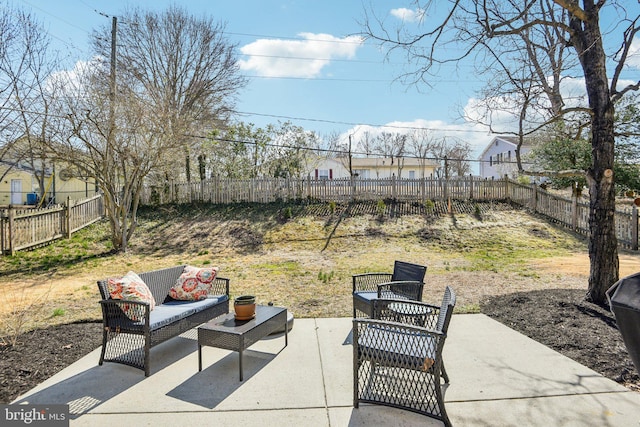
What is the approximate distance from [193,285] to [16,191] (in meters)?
26.2

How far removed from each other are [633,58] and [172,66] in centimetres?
1746

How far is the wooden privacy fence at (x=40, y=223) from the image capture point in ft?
29.4

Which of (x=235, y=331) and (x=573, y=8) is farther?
(x=573, y=8)

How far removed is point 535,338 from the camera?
3.70 meters

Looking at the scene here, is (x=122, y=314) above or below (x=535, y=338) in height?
above

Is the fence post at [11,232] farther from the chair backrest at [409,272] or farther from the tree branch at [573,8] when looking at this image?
the tree branch at [573,8]

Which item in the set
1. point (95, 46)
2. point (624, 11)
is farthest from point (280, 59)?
point (624, 11)

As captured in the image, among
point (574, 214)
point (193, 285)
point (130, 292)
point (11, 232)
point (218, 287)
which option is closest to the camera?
point (130, 292)

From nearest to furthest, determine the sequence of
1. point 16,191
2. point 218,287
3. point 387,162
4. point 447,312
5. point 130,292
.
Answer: point 447,312, point 130,292, point 218,287, point 16,191, point 387,162

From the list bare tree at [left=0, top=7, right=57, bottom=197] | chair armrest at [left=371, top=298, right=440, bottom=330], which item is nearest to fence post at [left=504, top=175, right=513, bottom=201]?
chair armrest at [left=371, top=298, right=440, bottom=330]

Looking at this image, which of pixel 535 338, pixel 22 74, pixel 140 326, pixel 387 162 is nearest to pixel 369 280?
pixel 535 338

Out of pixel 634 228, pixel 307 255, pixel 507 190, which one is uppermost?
pixel 507 190

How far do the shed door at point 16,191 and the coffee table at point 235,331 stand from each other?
2705cm

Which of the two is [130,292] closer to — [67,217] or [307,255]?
[307,255]
